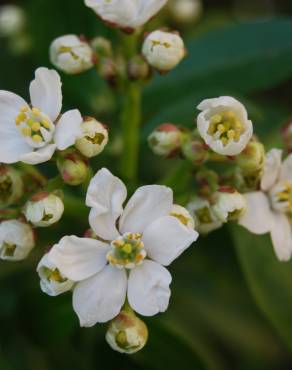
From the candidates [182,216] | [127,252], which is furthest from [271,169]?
[127,252]

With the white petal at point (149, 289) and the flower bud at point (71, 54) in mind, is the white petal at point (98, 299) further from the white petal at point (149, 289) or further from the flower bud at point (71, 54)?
the flower bud at point (71, 54)

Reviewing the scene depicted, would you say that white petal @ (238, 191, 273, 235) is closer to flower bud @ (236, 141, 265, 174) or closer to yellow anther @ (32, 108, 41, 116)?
flower bud @ (236, 141, 265, 174)

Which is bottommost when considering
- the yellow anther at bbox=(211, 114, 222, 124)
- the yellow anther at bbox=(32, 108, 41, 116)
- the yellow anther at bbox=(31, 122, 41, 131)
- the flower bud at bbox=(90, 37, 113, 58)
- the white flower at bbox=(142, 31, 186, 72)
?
the yellow anther at bbox=(31, 122, 41, 131)

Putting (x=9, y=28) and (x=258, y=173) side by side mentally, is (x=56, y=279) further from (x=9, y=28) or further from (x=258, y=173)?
(x=9, y=28)

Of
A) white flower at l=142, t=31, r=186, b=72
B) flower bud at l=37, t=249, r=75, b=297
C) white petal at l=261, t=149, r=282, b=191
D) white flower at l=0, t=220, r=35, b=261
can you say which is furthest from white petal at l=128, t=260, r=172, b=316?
white flower at l=142, t=31, r=186, b=72

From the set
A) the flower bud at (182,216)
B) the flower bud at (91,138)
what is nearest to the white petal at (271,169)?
the flower bud at (182,216)

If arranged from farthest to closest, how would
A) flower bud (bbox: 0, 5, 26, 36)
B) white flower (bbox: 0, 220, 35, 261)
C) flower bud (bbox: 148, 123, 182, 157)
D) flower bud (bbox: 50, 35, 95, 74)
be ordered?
flower bud (bbox: 0, 5, 26, 36) < flower bud (bbox: 50, 35, 95, 74) < flower bud (bbox: 148, 123, 182, 157) < white flower (bbox: 0, 220, 35, 261)
